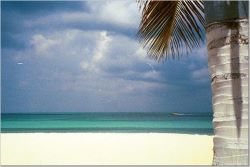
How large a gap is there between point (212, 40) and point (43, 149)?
648 cm

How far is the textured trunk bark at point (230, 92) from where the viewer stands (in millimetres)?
1979

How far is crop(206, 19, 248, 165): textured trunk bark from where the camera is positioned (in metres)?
1.98

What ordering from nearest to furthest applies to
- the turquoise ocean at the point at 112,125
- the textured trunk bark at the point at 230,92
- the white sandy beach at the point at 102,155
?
the textured trunk bark at the point at 230,92 → the white sandy beach at the point at 102,155 → the turquoise ocean at the point at 112,125

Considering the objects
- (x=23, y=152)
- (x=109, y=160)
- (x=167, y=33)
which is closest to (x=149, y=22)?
(x=167, y=33)

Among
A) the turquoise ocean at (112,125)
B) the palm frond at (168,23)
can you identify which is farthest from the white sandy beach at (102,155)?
the turquoise ocean at (112,125)

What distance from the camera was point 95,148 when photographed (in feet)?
27.0

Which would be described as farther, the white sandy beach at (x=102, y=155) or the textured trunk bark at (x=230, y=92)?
the white sandy beach at (x=102, y=155)

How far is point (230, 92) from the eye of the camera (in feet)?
6.59

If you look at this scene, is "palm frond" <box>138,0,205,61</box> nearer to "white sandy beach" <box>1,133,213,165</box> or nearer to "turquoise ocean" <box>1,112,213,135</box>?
"white sandy beach" <box>1,133,213,165</box>

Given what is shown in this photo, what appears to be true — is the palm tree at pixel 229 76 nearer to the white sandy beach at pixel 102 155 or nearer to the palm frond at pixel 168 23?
the palm frond at pixel 168 23

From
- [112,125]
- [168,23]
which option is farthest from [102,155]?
[112,125]

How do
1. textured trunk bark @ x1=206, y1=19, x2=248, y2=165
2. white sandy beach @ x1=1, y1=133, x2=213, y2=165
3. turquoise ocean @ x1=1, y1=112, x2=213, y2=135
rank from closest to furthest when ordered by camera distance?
1. textured trunk bark @ x1=206, y1=19, x2=248, y2=165
2. white sandy beach @ x1=1, y1=133, x2=213, y2=165
3. turquoise ocean @ x1=1, y1=112, x2=213, y2=135

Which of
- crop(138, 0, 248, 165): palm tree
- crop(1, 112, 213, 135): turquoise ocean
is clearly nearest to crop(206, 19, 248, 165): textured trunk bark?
crop(138, 0, 248, 165): palm tree

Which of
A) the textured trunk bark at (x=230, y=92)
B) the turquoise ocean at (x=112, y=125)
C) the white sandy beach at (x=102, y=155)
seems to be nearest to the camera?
the textured trunk bark at (x=230, y=92)
